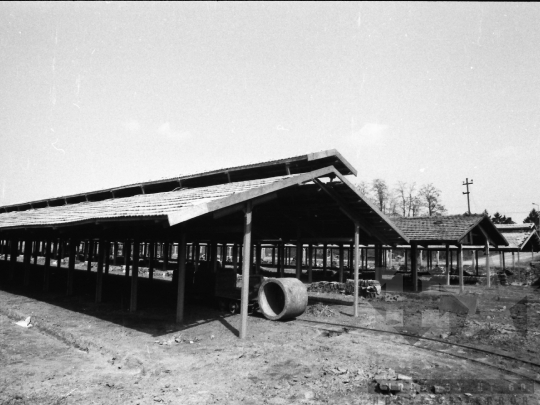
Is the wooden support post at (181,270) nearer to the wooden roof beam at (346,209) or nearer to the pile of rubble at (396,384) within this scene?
the wooden roof beam at (346,209)

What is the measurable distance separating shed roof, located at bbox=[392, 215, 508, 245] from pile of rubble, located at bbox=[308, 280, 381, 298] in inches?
167

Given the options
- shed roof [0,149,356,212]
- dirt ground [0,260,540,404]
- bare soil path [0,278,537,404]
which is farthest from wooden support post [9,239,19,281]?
bare soil path [0,278,537,404]

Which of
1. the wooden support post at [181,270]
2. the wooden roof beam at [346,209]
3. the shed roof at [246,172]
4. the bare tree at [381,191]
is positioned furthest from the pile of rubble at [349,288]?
the bare tree at [381,191]

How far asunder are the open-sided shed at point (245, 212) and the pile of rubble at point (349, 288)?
2.41 meters

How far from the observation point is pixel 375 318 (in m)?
12.6

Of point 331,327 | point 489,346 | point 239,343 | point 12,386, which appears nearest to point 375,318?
point 331,327

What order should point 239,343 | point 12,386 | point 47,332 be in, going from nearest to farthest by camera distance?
point 12,386 < point 239,343 < point 47,332

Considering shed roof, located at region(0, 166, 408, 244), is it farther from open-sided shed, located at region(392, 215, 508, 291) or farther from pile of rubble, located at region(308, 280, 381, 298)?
open-sided shed, located at region(392, 215, 508, 291)

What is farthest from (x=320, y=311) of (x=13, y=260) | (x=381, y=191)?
(x=381, y=191)

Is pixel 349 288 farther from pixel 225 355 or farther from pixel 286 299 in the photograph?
pixel 225 355

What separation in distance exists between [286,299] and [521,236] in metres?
28.2

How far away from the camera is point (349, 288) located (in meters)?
18.6

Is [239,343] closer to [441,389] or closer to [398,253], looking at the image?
[441,389]

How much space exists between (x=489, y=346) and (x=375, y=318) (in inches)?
158
